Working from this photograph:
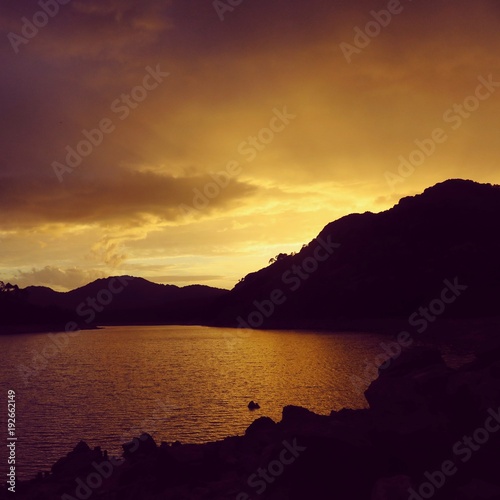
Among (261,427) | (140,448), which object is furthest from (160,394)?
(140,448)

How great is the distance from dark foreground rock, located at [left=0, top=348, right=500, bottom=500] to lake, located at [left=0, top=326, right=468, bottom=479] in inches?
564

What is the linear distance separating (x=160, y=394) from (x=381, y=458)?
54.3 metres

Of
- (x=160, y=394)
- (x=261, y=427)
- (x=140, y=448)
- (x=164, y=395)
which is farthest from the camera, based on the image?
(x=160, y=394)

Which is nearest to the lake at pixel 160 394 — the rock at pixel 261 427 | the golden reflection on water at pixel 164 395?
the golden reflection on water at pixel 164 395

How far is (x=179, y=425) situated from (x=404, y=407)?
33.1 metres

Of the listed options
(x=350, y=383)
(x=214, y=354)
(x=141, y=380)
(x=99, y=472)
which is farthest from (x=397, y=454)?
(x=214, y=354)

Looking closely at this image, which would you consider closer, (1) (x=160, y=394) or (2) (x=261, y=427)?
(2) (x=261, y=427)

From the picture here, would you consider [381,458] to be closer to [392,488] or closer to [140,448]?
[392,488]

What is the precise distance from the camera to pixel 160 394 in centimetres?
6981

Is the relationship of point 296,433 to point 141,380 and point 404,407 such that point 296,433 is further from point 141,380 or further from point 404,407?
point 141,380

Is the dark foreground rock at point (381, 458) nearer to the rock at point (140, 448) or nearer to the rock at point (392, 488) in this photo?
the rock at point (392, 488)

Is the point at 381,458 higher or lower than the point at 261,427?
higher

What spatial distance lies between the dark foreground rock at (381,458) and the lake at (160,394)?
14.3 m

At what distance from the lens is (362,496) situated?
A: 722 inches
